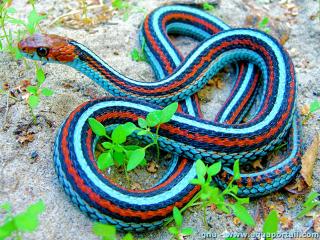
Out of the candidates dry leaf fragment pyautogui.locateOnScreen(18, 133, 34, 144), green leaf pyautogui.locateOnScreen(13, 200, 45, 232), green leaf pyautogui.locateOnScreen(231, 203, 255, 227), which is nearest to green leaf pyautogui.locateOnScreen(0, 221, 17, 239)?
green leaf pyautogui.locateOnScreen(13, 200, 45, 232)

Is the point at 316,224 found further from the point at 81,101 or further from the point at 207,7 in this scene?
the point at 207,7

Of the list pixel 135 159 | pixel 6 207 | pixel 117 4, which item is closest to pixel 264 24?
pixel 117 4

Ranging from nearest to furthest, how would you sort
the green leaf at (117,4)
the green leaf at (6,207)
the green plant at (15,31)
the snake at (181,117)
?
the green leaf at (6,207) → the snake at (181,117) → the green plant at (15,31) → the green leaf at (117,4)

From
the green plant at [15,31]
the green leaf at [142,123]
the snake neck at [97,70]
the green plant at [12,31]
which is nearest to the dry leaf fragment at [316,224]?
the green leaf at [142,123]

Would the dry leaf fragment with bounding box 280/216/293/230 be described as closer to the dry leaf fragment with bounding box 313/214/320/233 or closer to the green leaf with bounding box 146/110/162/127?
the dry leaf fragment with bounding box 313/214/320/233

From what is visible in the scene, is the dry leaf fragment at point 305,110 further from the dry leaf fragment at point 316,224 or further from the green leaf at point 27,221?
the green leaf at point 27,221

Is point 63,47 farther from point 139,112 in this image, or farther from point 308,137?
point 308,137

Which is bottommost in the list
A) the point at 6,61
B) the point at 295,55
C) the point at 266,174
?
the point at 6,61

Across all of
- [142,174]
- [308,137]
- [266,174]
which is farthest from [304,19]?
[142,174]
